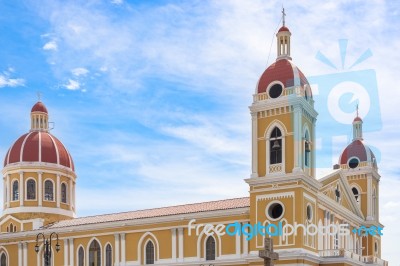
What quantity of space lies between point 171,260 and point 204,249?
2.78m

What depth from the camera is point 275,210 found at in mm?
45312

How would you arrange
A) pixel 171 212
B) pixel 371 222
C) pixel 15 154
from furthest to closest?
pixel 15 154 < pixel 371 222 < pixel 171 212

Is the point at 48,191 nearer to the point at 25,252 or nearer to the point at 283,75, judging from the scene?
the point at 25,252

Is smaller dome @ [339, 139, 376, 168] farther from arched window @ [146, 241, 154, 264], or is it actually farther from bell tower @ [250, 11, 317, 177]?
arched window @ [146, 241, 154, 264]

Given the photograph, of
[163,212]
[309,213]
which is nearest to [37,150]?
[163,212]

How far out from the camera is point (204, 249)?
50.2 metres

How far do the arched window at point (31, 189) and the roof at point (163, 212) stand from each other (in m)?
4.94

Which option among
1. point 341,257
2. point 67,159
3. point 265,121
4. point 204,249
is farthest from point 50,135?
point 341,257

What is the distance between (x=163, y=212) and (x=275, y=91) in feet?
46.9

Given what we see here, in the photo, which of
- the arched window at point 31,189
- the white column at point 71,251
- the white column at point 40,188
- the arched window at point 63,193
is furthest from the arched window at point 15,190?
the white column at point 71,251

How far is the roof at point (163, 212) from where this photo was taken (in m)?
51.0

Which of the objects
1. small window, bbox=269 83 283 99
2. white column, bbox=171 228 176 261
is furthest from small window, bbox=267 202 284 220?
white column, bbox=171 228 176 261

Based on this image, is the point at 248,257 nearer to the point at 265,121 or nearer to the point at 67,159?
the point at 265,121

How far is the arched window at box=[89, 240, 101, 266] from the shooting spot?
181 ft
